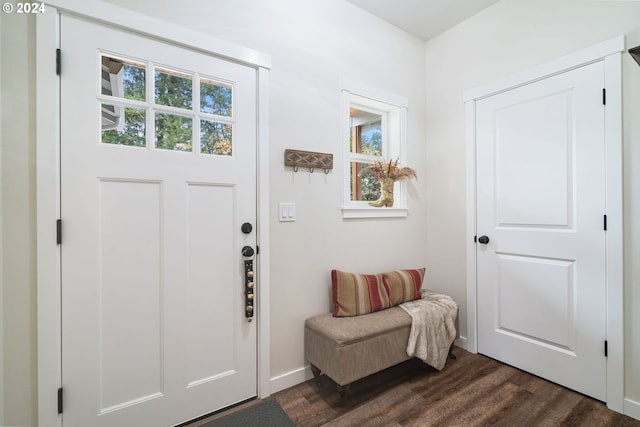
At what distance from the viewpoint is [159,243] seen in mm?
1513

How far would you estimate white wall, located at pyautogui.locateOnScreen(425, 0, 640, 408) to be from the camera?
163cm

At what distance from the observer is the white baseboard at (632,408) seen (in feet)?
5.23

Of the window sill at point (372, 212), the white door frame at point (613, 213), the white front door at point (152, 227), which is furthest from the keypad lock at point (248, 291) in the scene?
the white door frame at point (613, 213)

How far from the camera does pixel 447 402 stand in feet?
5.69

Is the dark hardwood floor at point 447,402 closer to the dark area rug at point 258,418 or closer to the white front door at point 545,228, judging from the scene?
the dark area rug at point 258,418

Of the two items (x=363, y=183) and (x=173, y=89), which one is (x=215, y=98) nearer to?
Result: (x=173, y=89)

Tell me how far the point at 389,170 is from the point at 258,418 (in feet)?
6.62

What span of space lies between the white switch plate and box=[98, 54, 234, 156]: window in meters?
0.48

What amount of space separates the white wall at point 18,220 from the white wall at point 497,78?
280cm

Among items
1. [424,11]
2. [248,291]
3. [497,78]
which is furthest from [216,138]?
[497,78]

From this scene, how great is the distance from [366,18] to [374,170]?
126 centimetres

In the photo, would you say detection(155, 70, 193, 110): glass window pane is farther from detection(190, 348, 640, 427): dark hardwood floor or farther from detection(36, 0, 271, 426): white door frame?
detection(190, 348, 640, 427): dark hardwood floor

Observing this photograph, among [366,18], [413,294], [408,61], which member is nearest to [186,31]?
[366,18]

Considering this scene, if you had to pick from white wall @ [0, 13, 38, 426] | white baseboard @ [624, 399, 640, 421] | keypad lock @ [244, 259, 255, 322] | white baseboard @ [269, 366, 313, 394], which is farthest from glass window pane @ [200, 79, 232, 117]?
white baseboard @ [624, 399, 640, 421]
